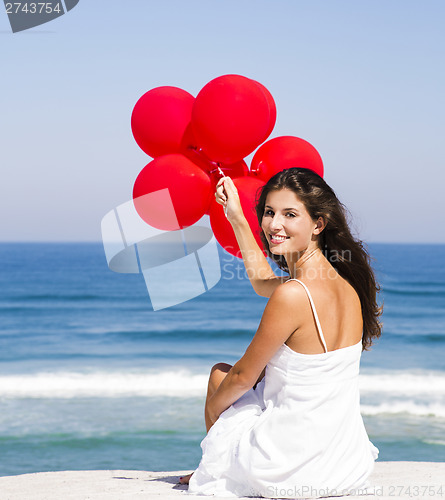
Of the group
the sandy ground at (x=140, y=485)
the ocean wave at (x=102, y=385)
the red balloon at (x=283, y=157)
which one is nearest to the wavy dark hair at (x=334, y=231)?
the red balloon at (x=283, y=157)

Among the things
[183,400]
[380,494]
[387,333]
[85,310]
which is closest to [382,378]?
[183,400]

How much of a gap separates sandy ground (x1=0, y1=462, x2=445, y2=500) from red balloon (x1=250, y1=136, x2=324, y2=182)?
1888 millimetres

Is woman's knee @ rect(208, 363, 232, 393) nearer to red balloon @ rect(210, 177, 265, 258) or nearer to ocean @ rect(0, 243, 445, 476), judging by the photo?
red balloon @ rect(210, 177, 265, 258)

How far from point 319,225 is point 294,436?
38.7 inches

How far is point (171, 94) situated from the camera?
3.83 m

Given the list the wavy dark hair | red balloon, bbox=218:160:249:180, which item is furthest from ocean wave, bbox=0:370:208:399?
the wavy dark hair

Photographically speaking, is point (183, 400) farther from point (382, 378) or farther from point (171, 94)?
point (171, 94)

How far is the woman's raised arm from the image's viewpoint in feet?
10.9

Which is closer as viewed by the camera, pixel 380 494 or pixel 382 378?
pixel 380 494

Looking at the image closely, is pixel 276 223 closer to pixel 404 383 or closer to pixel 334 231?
pixel 334 231

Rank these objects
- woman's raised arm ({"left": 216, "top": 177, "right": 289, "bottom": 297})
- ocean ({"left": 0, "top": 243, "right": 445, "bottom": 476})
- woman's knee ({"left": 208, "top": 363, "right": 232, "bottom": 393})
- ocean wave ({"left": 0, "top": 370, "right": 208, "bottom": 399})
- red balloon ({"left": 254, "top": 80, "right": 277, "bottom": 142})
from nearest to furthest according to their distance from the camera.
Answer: woman's knee ({"left": 208, "top": 363, "right": 232, "bottom": 393})
woman's raised arm ({"left": 216, "top": 177, "right": 289, "bottom": 297})
red balloon ({"left": 254, "top": 80, "right": 277, "bottom": 142})
ocean ({"left": 0, "top": 243, "right": 445, "bottom": 476})
ocean wave ({"left": 0, "top": 370, "right": 208, "bottom": 399})

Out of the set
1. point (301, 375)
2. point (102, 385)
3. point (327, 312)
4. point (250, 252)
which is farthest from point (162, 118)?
point (102, 385)

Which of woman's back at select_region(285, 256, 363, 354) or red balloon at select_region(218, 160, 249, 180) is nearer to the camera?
woman's back at select_region(285, 256, 363, 354)

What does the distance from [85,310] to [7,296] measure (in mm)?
5745
